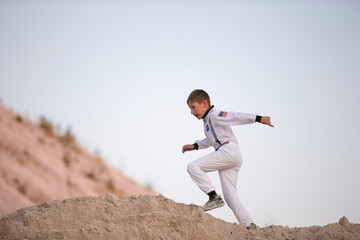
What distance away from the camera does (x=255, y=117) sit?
19.5ft

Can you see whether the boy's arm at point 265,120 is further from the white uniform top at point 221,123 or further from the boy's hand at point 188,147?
the boy's hand at point 188,147

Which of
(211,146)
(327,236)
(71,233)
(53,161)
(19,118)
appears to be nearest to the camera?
(327,236)

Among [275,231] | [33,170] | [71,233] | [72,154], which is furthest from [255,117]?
[72,154]

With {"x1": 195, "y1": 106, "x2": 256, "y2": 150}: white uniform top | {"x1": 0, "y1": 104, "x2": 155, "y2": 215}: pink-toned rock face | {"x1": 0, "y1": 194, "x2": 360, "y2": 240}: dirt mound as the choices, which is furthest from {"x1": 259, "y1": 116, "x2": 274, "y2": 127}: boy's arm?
{"x1": 0, "y1": 104, "x2": 155, "y2": 215}: pink-toned rock face

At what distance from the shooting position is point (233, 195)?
6.17 metres

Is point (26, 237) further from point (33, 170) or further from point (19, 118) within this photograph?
point (19, 118)

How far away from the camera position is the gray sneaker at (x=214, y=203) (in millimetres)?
5945

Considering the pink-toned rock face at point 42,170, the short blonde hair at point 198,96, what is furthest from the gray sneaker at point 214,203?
the pink-toned rock face at point 42,170

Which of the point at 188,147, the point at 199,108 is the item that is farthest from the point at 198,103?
the point at 188,147

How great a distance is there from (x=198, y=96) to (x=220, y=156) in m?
0.97

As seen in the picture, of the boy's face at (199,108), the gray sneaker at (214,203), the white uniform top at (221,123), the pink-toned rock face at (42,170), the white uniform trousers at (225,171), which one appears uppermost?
the pink-toned rock face at (42,170)

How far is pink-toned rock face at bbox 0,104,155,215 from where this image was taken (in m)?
16.6

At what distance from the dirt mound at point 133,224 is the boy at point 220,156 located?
0.27m

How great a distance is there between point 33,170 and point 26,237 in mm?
12993
